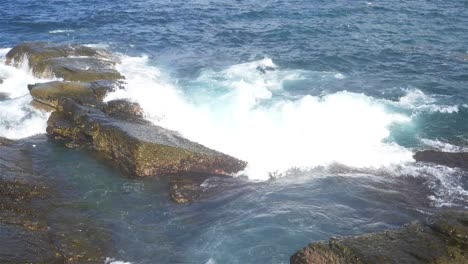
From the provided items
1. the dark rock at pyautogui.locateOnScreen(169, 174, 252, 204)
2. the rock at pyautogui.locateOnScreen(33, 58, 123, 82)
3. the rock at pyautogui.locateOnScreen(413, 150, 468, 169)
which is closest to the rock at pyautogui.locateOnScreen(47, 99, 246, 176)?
the dark rock at pyautogui.locateOnScreen(169, 174, 252, 204)

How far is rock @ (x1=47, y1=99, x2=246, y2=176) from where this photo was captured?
15789 millimetres

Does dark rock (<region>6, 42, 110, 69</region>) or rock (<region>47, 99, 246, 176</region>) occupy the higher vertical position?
dark rock (<region>6, 42, 110, 69</region>)

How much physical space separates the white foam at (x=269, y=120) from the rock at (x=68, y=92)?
680 millimetres

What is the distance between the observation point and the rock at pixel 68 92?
2036cm

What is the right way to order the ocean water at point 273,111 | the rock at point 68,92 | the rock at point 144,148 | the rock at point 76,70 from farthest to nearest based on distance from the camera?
the rock at point 76,70, the rock at point 68,92, the rock at point 144,148, the ocean water at point 273,111

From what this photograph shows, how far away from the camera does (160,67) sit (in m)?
28.2

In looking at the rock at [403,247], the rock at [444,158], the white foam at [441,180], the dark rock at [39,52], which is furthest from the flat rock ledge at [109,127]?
the rock at [403,247]

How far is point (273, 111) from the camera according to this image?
22.4 meters

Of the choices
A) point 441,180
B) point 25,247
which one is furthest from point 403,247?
point 25,247

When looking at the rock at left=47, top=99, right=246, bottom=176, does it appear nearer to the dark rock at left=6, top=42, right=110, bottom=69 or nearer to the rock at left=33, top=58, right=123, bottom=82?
the rock at left=33, top=58, right=123, bottom=82

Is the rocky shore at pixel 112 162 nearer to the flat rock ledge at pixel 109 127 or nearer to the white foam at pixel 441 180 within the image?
the flat rock ledge at pixel 109 127

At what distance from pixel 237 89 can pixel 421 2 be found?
74.9ft

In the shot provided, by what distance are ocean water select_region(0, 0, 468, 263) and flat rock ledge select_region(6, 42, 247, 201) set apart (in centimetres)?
63

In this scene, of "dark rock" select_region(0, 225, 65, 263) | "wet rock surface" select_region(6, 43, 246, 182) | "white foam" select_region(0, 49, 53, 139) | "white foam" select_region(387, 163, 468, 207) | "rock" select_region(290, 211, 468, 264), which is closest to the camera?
"rock" select_region(290, 211, 468, 264)
